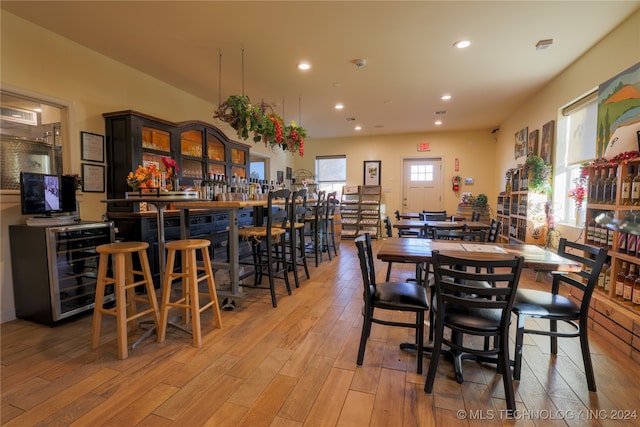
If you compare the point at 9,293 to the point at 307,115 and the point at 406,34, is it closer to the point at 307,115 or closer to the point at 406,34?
the point at 406,34

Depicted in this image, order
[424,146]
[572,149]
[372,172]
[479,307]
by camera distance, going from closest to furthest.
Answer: [479,307] < [572,149] < [424,146] < [372,172]

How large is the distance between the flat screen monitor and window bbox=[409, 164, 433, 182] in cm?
683

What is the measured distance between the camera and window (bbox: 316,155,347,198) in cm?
814

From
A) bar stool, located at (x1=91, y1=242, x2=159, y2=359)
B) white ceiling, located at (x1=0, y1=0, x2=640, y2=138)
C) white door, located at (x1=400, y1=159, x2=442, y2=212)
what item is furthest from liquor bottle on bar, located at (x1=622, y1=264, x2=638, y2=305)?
white door, located at (x1=400, y1=159, x2=442, y2=212)

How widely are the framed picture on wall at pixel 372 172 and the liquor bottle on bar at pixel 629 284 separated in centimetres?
573

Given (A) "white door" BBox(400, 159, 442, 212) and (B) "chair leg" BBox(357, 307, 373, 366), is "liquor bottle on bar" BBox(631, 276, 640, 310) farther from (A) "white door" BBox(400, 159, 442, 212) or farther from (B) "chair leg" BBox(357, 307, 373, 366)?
(A) "white door" BBox(400, 159, 442, 212)

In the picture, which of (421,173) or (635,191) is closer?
(635,191)

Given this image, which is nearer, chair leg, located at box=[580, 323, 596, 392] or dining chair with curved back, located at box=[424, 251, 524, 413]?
dining chair with curved back, located at box=[424, 251, 524, 413]

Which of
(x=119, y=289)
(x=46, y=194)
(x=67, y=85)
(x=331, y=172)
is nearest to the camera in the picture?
(x=119, y=289)

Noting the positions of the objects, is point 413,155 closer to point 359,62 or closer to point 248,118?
point 359,62

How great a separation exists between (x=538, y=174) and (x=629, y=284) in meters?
2.07

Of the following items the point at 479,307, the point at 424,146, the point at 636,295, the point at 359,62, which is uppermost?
the point at 359,62

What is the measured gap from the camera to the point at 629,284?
2242mm

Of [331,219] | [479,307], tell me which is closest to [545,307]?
[479,307]
